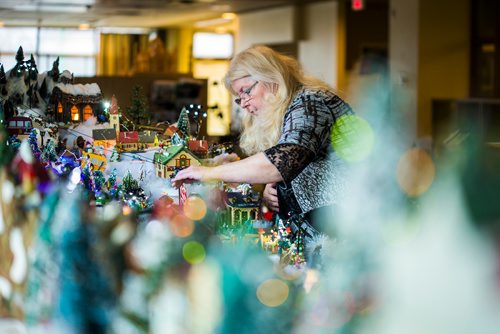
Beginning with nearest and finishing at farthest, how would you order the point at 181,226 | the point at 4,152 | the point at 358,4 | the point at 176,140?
the point at 181,226, the point at 4,152, the point at 176,140, the point at 358,4

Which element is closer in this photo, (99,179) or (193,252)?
(193,252)

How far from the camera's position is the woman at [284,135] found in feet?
8.41

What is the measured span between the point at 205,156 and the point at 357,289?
5.29 feet

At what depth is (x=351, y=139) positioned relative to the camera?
2846 millimetres

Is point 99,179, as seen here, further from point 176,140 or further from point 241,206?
point 241,206

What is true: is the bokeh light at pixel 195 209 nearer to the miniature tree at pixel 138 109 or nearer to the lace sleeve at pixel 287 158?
the lace sleeve at pixel 287 158

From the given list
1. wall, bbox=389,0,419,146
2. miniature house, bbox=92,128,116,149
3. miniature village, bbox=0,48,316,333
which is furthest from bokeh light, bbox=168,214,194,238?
wall, bbox=389,0,419,146

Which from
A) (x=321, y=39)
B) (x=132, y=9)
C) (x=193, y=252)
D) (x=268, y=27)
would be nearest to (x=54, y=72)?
(x=193, y=252)

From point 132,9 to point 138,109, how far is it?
11213 mm

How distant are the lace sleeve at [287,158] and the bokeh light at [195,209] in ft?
0.79

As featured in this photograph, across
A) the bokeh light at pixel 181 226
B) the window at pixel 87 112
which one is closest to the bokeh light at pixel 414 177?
the bokeh light at pixel 181 226

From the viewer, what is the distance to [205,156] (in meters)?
2.94

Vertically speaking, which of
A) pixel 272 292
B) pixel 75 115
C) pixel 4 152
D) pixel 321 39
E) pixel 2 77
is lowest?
pixel 272 292

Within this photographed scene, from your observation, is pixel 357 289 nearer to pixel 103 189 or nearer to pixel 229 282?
pixel 229 282
